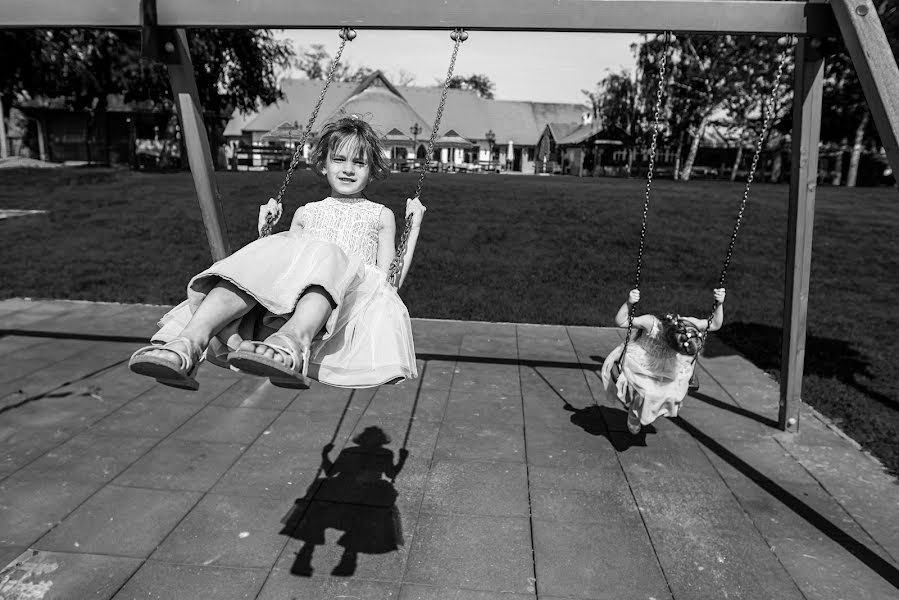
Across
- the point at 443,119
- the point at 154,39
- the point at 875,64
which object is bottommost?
the point at 875,64

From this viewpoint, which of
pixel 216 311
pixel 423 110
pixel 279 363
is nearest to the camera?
pixel 279 363

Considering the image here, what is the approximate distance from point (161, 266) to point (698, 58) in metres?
→ 35.0

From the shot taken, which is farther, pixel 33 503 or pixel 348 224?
pixel 348 224

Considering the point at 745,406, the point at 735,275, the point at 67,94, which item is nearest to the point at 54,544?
the point at 745,406

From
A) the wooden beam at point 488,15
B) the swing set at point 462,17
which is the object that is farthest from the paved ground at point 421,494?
the wooden beam at point 488,15

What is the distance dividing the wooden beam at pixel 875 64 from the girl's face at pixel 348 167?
2792 millimetres

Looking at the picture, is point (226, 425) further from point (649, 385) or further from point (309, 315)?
point (649, 385)

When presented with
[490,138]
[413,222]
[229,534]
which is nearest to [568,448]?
[413,222]

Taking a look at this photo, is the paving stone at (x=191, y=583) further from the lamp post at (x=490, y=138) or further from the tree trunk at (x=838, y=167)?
the lamp post at (x=490, y=138)

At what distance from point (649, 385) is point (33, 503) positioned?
3.60 m

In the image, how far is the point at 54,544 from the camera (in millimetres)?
3268

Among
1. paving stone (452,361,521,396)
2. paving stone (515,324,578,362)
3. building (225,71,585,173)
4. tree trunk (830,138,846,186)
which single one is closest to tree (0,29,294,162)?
building (225,71,585,173)

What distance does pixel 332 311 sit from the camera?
289 centimetres

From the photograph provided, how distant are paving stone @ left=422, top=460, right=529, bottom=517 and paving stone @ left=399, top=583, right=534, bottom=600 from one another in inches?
26.7
